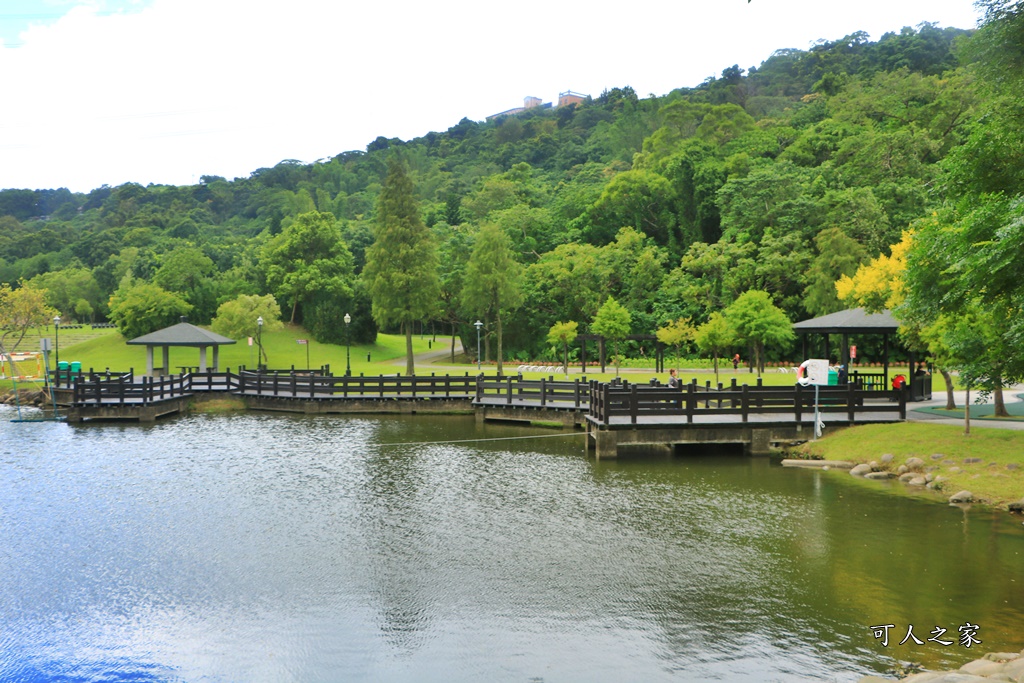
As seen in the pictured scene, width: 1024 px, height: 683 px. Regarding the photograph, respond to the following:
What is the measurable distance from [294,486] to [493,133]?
161 metres

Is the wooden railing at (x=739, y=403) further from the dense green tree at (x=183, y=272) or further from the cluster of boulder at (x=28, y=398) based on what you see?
the dense green tree at (x=183, y=272)

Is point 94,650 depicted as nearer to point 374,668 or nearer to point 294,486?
point 374,668

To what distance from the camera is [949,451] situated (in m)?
19.7

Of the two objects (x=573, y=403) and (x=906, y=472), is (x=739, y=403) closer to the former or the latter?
(x=906, y=472)

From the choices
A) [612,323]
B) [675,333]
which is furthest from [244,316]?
[675,333]

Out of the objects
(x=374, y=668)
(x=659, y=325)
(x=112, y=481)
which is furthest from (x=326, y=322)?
(x=374, y=668)

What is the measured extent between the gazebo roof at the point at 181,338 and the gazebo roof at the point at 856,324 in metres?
30.2

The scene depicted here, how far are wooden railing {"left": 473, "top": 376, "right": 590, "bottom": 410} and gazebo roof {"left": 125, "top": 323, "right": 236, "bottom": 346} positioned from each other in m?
16.6

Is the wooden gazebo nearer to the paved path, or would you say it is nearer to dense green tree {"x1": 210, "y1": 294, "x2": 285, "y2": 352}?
the paved path

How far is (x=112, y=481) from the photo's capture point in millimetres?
20531

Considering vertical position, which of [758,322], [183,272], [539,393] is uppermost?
[183,272]

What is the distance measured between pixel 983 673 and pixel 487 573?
283 inches

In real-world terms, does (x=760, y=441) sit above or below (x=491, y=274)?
below

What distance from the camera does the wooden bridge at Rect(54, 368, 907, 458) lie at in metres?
23.6
